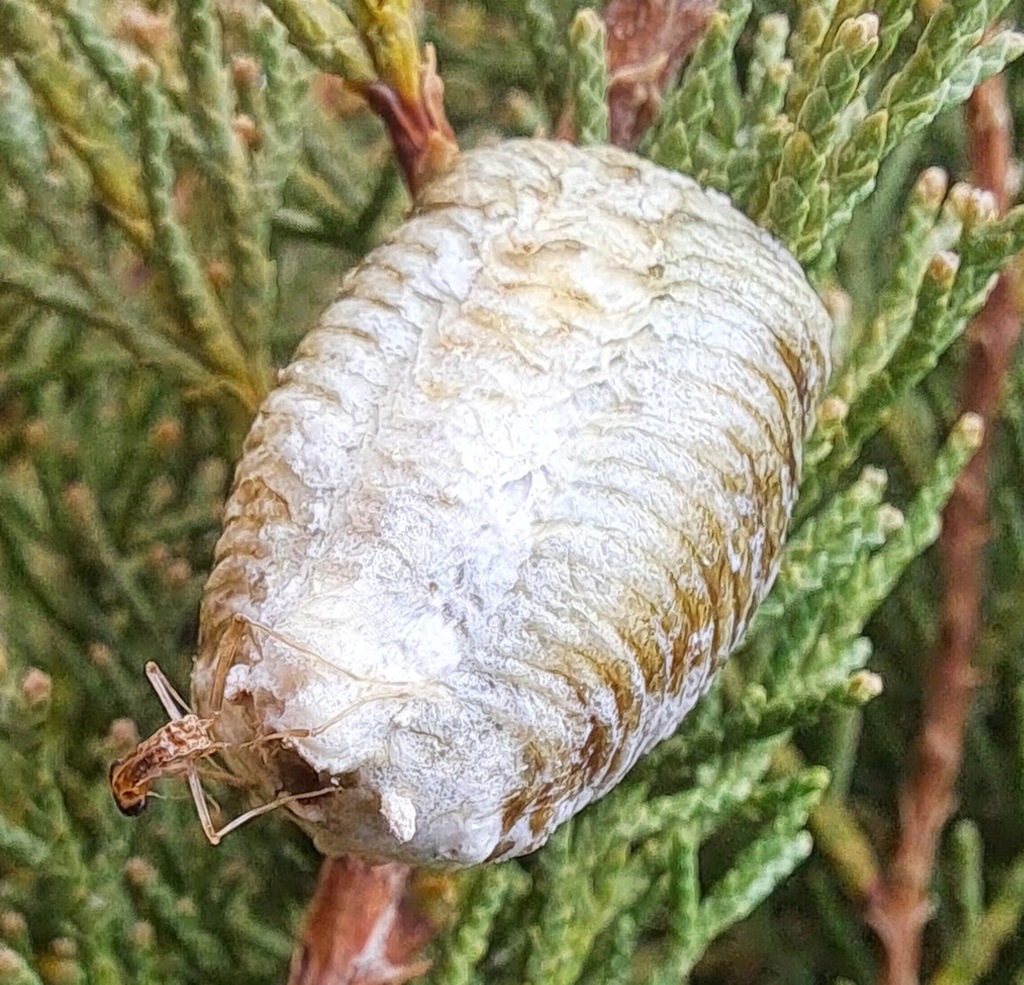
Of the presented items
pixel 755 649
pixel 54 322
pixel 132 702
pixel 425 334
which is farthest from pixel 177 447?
pixel 425 334

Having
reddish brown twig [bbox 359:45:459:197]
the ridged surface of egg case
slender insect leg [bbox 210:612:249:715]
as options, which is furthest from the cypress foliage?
slender insect leg [bbox 210:612:249:715]

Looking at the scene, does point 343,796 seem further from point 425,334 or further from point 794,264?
point 794,264

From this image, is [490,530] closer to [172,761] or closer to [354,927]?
[172,761]

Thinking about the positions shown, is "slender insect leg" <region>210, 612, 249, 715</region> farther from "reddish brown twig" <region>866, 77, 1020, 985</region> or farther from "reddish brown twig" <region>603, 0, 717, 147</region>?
"reddish brown twig" <region>866, 77, 1020, 985</region>

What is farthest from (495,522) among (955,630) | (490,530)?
(955,630)

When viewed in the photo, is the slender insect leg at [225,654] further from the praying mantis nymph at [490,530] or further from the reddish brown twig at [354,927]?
the reddish brown twig at [354,927]

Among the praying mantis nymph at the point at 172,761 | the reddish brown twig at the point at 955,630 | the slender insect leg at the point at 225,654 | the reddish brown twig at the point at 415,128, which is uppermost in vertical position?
the reddish brown twig at the point at 415,128

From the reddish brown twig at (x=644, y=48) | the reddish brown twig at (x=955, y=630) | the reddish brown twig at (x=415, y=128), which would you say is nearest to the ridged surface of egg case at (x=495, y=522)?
the reddish brown twig at (x=415, y=128)
